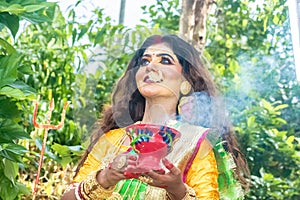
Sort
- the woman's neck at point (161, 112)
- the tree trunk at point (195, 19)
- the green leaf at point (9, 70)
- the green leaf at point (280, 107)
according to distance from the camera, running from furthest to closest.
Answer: the green leaf at point (280, 107)
the tree trunk at point (195, 19)
the green leaf at point (9, 70)
the woman's neck at point (161, 112)

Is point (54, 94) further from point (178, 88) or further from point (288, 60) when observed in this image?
point (178, 88)

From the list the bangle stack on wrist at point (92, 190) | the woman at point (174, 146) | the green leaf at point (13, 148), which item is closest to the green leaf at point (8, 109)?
the green leaf at point (13, 148)

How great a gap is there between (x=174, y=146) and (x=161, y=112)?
3.0 inches

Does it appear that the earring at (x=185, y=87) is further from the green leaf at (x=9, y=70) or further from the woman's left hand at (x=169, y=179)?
the green leaf at (x=9, y=70)

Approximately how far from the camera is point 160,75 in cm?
86

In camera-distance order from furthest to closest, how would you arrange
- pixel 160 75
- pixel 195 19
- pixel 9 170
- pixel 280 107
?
pixel 280 107
pixel 195 19
pixel 9 170
pixel 160 75

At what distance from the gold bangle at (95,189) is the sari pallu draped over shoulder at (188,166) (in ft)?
0.07

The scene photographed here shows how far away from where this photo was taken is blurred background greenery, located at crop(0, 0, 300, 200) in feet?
3.22

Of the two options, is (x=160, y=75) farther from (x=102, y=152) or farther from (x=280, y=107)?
(x=280, y=107)

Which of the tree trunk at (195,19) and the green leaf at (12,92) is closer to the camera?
the green leaf at (12,92)

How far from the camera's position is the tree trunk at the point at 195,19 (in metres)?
1.23

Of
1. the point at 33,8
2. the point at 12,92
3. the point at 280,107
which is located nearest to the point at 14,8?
the point at 33,8

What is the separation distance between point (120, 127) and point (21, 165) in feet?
1.21

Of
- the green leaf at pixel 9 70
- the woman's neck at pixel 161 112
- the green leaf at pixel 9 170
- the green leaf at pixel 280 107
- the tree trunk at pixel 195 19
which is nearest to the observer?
the woman's neck at pixel 161 112
